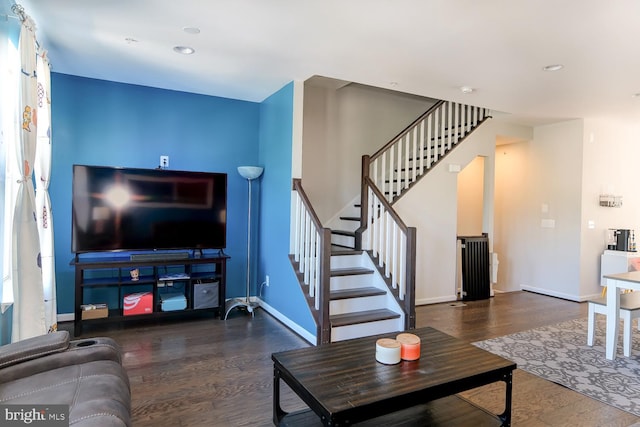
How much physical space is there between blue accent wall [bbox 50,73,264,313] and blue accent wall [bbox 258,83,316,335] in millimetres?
301

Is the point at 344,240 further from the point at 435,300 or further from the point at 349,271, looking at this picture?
the point at 435,300

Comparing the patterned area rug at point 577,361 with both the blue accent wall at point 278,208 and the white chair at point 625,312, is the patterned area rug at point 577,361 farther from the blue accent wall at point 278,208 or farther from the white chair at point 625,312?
the blue accent wall at point 278,208

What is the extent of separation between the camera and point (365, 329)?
12.5 feet

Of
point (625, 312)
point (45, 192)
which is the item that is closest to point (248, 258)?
point (45, 192)

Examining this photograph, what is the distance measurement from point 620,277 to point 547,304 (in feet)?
7.37

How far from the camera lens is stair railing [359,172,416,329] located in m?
3.95

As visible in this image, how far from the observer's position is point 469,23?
2848 millimetres

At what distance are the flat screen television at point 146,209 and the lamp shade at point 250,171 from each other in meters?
0.24

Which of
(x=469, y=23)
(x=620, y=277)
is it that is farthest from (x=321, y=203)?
(x=620, y=277)

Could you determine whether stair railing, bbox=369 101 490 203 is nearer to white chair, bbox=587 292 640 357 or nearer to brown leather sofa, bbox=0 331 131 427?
white chair, bbox=587 292 640 357

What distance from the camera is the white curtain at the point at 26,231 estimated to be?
2.51 meters

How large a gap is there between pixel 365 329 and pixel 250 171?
232 centimetres

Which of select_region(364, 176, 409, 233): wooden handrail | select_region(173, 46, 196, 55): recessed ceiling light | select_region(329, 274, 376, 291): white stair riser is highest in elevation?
select_region(173, 46, 196, 55): recessed ceiling light

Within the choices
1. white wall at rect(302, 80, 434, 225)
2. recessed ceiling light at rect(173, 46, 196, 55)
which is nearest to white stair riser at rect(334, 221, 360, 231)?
white wall at rect(302, 80, 434, 225)
